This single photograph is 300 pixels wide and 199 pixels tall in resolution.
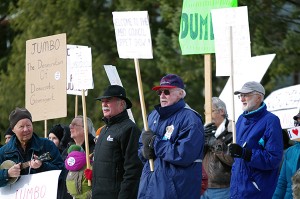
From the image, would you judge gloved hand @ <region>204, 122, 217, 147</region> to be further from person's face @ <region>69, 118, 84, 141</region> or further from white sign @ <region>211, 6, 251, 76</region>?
person's face @ <region>69, 118, 84, 141</region>

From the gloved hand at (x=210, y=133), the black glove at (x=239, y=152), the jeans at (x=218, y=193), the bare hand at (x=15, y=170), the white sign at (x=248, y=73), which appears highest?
the white sign at (x=248, y=73)

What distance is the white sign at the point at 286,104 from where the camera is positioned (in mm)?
13109

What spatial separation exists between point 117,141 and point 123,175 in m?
0.34

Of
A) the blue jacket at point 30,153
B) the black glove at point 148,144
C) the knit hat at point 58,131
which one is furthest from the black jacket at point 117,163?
the knit hat at point 58,131

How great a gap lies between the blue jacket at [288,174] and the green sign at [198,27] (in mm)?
2021

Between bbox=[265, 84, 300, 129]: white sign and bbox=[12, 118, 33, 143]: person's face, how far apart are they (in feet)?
13.1

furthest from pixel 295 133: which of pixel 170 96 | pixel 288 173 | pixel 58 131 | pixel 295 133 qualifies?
pixel 58 131

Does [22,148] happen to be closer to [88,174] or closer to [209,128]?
[88,174]

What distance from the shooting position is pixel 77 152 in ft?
37.2

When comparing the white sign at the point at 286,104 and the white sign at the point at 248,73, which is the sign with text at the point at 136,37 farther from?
the white sign at the point at 286,104

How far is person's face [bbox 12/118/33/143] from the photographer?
10031 millimetres

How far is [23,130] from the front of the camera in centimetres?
1004

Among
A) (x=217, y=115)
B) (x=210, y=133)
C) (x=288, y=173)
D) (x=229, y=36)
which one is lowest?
(x=288, y=173)

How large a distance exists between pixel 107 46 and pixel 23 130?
14.0m
